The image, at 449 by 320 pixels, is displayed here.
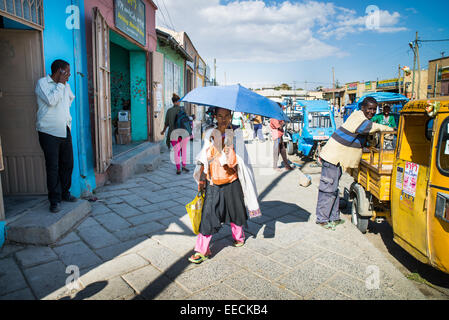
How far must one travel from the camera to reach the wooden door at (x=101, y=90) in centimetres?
505

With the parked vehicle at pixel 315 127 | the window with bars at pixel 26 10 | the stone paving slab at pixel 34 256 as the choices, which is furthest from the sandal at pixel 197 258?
the parked vehicle at pixel 315 127

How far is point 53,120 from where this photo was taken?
3.77m

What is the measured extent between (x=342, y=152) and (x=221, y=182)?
1787mm

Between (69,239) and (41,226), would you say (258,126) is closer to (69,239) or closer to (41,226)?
(69,239)

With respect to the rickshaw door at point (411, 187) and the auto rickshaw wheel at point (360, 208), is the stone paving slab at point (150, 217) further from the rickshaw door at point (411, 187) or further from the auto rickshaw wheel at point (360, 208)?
the rickshaw door at point (411, 187)

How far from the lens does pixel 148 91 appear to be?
352 inches

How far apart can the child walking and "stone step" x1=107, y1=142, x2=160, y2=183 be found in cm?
328

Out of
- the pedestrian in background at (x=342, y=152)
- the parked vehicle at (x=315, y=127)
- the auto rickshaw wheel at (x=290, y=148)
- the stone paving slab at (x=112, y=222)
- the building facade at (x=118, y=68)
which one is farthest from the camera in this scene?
the auto rickshaw wheel at (x=290, y=148)

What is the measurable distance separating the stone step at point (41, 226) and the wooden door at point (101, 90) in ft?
5.32

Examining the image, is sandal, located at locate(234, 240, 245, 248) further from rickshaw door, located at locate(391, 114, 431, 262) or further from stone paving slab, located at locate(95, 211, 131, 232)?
rickshaw door, located at locate(391, 114, 431, 262)

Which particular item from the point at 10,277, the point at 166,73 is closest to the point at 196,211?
the point at 10,277

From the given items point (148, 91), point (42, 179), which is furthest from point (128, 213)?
point (148, 91)
